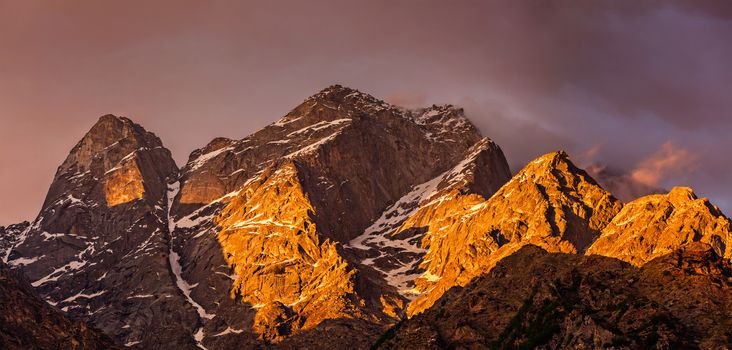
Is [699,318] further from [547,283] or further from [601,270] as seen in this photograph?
[547,283]

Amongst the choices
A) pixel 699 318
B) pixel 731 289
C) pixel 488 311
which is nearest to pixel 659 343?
pixel 699 318

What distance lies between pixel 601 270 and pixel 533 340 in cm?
1591

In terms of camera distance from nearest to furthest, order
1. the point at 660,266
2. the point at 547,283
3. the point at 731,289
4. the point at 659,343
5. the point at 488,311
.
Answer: the point at 659,343, the point at 731,289, the point at 660,266, the point at 547,283, the point at 488,311

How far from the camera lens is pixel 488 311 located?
195 meters

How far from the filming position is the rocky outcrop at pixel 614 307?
5517 inches

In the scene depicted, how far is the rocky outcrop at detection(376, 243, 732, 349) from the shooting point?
140125mm

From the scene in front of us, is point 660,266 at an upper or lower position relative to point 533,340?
upper

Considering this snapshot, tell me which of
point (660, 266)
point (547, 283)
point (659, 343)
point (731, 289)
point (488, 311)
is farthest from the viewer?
point (488, 311)

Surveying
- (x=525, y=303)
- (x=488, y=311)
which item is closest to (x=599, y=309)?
(x=525, y=303)

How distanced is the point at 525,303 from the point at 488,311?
12511 millimetres

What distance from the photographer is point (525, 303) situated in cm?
18388

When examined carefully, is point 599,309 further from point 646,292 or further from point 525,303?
point 525,303

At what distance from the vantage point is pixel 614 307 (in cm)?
15275

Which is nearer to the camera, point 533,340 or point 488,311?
point 533,340
